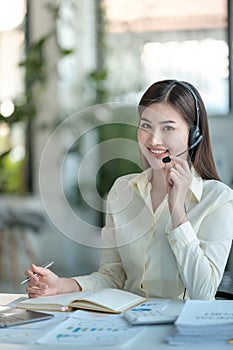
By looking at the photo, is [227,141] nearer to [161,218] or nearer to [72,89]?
[72,89]

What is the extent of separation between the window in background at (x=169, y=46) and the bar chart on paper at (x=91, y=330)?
3.73 metres

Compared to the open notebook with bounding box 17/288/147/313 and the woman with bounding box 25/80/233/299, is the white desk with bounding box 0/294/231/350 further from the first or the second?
the woman with bounding box 25/80/233/299

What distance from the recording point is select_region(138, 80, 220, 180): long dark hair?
2205 millimetres

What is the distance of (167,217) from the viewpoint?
87.8 inches

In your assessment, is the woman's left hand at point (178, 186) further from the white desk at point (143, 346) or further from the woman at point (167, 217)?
the white desk at point (143, 346)

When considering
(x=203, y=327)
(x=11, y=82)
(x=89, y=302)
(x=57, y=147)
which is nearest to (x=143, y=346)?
(x=203, y=327)

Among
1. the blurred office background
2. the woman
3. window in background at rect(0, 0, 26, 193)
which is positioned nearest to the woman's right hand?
the woman

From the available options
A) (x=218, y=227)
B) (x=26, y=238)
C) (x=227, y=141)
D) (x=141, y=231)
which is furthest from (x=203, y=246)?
(x=26, y=238)

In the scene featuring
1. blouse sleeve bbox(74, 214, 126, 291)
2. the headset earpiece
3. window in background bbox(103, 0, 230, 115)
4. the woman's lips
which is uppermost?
window in background bbox(103, 0, 230, 115)

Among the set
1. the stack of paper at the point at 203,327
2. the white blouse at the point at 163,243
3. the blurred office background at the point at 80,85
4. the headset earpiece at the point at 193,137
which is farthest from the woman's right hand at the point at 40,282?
the blurred office background at the point at 80,85

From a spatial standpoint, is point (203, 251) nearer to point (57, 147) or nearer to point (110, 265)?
point (110, 265)

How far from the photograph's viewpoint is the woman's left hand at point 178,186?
2072mm

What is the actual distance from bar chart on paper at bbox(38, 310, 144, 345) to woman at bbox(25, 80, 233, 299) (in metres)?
0.29

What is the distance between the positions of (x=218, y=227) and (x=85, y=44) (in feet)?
12.8
